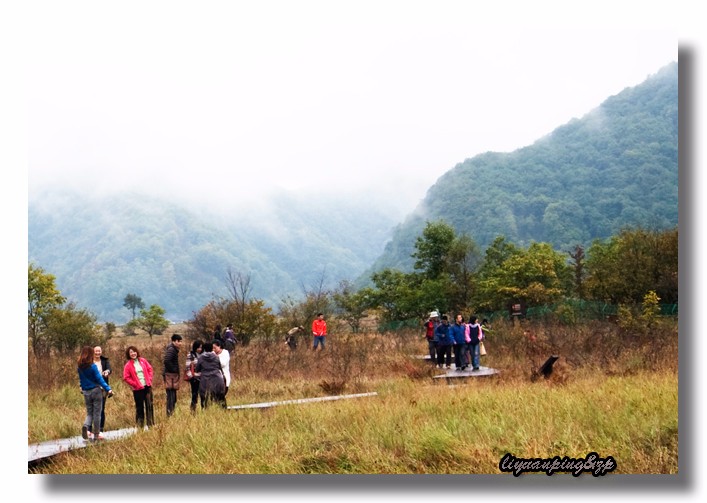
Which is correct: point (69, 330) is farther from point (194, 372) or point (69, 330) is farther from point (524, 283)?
point (524, 283)

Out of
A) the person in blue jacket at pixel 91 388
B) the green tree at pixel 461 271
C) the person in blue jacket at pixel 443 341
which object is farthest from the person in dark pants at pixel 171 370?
the green tree at pixel 461 271

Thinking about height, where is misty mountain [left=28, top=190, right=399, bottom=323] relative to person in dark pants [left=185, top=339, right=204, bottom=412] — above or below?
above

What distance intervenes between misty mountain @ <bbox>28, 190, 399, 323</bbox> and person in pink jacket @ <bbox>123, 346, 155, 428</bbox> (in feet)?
163

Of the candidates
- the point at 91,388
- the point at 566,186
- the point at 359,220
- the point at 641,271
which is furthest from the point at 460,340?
the point at 359,220

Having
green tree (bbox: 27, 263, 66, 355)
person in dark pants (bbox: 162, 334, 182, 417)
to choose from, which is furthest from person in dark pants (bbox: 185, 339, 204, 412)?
green tree (bbox: 27, 263, 66, 355)

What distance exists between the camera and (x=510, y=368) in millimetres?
15055

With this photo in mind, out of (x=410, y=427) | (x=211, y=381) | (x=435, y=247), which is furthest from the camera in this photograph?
(x=435, y=247)

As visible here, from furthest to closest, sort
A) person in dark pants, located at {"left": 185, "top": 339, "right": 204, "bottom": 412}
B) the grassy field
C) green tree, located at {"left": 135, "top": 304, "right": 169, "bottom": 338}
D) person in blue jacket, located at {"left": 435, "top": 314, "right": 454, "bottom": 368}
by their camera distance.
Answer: green tree, located at {"left": 135, "top": 304, "right": 169, "bottom": 338} < person in blue jacket, located at {"left": 435, "top": 314, "right": 454, "bottom": 368} < person in dark pants, located at {"left": 185, "top": 339, "right": 204, "bottom": 412} < the grassy field

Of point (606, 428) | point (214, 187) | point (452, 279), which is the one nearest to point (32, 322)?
point (606, 428)

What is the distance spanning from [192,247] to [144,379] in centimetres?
12262

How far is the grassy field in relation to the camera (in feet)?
25.3

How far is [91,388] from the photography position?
970 cm

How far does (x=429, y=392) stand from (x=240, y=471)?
4.54 meters

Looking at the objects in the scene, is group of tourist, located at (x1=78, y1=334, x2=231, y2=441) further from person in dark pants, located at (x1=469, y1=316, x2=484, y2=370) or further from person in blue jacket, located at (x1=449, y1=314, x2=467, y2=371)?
person in dark pants, located at (x1=469, y1=316, x2=484, y2=370)
